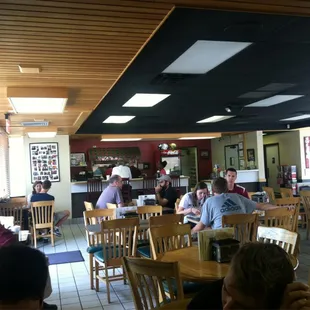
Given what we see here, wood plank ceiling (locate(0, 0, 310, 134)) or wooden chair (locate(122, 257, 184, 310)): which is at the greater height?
wood plank ceiling (locate(0, 0, 310, 134))

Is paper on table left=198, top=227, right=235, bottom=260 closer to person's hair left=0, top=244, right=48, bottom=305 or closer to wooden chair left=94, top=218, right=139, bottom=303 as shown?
wooden chair left=94, top=218, right=139, bottom=303

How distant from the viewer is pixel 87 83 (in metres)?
Answer: 4.00

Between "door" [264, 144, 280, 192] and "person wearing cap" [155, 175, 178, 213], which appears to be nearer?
"person wearing cap" [155, 175, 178, 213]

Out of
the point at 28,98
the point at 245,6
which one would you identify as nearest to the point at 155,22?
the point at 245,6

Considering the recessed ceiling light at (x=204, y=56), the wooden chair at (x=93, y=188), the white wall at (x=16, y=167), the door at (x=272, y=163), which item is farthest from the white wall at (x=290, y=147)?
the white wall at (x=16, y=167)

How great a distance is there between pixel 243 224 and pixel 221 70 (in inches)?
67.7

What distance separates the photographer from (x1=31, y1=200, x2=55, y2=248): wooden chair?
634cm

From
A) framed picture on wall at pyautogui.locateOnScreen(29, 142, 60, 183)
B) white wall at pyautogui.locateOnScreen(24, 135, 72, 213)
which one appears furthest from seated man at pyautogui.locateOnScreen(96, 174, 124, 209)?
framed picture on wall at pyautogui.locateOnScreen(29, 142, 60, 183)

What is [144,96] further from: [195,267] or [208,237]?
[195,267]

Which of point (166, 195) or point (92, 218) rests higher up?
point (166, 195)

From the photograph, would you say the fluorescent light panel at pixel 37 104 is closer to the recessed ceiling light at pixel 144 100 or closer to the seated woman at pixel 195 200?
the recessed ceiling light at pixel 144 100

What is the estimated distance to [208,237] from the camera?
258 cm

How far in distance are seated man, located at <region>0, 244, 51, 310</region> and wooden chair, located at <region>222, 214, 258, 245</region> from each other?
102 inches

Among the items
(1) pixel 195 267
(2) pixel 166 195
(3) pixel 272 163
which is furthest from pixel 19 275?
(3) pixel 272 163
